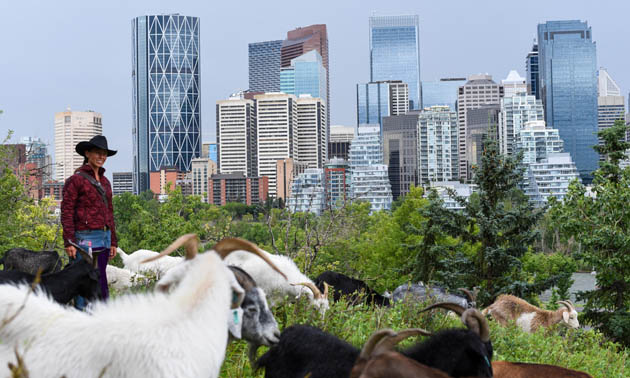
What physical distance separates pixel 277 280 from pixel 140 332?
372 cm

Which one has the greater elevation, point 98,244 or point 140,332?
point 98,244

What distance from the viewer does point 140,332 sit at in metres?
3.33

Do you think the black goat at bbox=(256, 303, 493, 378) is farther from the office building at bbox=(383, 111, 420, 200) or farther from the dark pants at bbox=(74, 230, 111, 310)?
the office building at bbox=(383, 111, 420, 200)

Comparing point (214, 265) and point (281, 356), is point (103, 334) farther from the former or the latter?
point (281, 356)

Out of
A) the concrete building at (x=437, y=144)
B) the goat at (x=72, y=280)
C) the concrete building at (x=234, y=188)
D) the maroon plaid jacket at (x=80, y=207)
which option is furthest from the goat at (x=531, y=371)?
the concrete building at (x=437, y=144)

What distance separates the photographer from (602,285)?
18.9 metres

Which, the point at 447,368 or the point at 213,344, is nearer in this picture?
the point at 213,344

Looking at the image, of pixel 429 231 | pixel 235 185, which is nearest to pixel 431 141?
pixel 235 185

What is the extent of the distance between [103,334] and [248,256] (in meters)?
3.24

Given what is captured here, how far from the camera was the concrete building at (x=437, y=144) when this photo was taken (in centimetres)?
18388

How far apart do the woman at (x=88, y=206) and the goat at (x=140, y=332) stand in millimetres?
2529

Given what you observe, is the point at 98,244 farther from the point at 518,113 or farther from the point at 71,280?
the point at 518,113

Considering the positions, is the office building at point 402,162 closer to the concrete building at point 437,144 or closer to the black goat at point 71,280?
the concrete building at point 437,144

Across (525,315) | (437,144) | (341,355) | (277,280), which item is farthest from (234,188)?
(341,355)
